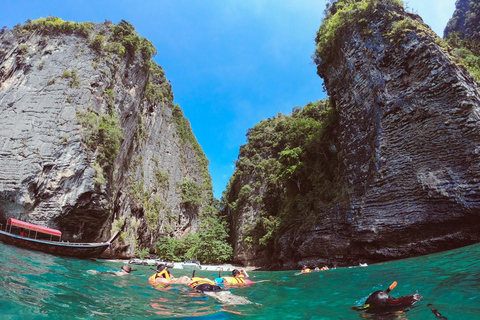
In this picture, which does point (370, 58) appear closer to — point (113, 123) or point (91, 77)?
point (113, 123)

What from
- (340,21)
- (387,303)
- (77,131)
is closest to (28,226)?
(77,131)

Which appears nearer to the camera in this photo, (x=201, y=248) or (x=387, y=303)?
(x=387, y=303)

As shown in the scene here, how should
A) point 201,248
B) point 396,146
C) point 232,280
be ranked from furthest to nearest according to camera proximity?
point 201,248 → point 396,146 → point 232,280

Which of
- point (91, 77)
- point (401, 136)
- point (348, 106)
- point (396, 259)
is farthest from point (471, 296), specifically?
point (91, 77)

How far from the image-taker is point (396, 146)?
14281mm

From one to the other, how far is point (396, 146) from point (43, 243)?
1932 centimetres

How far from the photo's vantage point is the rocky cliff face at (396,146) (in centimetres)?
1217

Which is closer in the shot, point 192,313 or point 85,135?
point 192,313

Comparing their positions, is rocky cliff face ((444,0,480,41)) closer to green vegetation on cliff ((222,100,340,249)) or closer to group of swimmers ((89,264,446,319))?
green vegetation on cliff ((222,100,340,249))

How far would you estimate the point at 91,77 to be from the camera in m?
21.1

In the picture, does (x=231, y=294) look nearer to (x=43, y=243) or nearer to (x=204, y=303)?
(x=204, y=303)

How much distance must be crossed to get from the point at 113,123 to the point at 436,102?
2157 cm

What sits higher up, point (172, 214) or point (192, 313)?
point (172, 214)

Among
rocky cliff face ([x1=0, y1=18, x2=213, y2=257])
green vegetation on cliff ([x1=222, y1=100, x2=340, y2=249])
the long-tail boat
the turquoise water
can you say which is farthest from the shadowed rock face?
rocky cliff face ([x1=0, y1=18, x2=213, y2=257])
